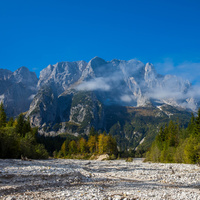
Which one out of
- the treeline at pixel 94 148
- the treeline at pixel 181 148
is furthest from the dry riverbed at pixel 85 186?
the treeline at pixel 94 148

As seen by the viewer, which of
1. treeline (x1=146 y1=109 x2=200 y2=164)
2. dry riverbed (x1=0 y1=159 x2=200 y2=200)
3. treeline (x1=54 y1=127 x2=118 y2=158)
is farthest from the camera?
treeline (x1=54 y1=127 x2=118 y2=158)

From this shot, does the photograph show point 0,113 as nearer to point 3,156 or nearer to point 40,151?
point 40,151

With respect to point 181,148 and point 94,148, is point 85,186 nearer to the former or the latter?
point 181,148

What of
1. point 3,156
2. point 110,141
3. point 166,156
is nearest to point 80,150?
point 110,141

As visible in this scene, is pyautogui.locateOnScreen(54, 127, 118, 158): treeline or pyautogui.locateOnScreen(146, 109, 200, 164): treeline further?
pyautogui.locateOnScreen(54, 127, 118, 158): treeline

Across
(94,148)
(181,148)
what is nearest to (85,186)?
(181,148)

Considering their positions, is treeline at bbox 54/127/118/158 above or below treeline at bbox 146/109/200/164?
below

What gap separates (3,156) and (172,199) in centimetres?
4027

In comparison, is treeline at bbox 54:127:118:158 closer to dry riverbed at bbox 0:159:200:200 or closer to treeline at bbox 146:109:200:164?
treeline at bbox 146:109:200:164

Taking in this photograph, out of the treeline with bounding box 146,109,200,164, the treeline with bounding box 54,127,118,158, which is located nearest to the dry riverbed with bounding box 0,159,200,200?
the treeline with bounding box 146,109,200,164

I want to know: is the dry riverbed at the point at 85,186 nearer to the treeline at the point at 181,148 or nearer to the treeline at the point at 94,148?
the treeline at the point at 181,148

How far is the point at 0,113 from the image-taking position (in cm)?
7281

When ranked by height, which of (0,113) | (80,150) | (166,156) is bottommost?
(80,150)

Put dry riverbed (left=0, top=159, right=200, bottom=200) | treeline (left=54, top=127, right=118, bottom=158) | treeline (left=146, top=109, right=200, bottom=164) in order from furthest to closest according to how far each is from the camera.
A: 1. treeline (left=54, top=127, right=118, bottom=158)
2. treeline (left=146, top=109, right=200, bottom=164)
3. dry riverbed (left=0, top=159, right=200, bottom=200)
